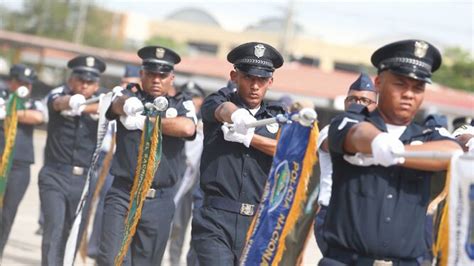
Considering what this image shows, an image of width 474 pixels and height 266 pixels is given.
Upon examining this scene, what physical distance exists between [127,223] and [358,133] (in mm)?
Answer: 3438

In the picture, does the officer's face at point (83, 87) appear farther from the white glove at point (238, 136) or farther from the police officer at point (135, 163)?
the white glove at point (238, 136)

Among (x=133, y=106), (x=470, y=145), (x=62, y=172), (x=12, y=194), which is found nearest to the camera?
(x=470, y=145)

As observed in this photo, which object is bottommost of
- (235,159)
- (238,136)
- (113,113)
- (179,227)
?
(179,227)

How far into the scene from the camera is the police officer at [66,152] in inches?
416

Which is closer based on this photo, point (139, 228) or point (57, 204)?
point (139, 228)

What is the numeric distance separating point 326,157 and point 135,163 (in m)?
2.42

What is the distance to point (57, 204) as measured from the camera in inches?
422

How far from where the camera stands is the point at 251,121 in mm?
7223

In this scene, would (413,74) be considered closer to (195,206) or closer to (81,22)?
(195,206)

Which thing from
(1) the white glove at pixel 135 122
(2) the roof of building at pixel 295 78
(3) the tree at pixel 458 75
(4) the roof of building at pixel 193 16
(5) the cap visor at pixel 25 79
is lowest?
(1) the white glove at pixel 135 122

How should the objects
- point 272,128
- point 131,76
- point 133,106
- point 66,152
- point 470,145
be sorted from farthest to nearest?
point 131,76 → point 66,152 → point 133,106 → point 470,145 → point 272,128

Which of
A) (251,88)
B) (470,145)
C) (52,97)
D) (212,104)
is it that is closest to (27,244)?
(52,97)

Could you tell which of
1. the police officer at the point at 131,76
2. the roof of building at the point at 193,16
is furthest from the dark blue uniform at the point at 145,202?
the roof of building at the point at 193,16

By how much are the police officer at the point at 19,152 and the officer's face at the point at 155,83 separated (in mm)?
3143
